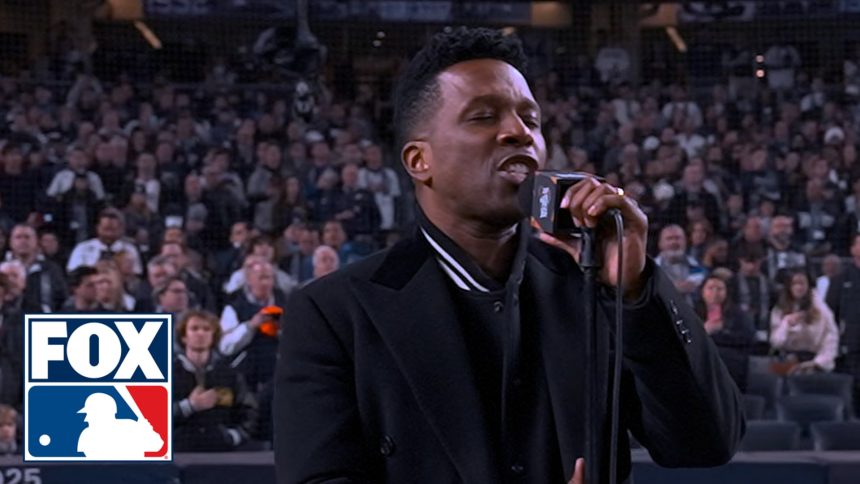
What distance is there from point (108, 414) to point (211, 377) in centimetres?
103

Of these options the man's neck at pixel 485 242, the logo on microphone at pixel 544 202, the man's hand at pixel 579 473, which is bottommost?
the man's hand at pixel 579 473

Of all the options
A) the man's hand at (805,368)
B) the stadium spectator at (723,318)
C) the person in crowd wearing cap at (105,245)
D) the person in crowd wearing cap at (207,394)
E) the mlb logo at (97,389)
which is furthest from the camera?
the person in crowd wearing cap at (105,245)

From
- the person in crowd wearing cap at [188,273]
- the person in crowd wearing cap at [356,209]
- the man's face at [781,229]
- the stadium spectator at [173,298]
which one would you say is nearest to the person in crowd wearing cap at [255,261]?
the person in crowd wearing cap at [188,273]

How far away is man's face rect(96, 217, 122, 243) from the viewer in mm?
9500

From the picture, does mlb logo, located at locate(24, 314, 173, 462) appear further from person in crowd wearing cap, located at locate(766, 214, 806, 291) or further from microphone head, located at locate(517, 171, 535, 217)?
microphone head, located at locate(517, 171, 535, 217)

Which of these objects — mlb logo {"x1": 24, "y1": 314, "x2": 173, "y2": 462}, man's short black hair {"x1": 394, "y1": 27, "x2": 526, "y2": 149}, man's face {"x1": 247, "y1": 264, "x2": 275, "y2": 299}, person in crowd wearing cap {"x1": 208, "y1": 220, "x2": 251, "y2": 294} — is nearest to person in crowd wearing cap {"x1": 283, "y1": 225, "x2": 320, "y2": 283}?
person in crowd wearing cap {"x1": 208, "y1": 220, "x2": 251, "y2": 294}

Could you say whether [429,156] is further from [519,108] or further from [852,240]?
[852,240]

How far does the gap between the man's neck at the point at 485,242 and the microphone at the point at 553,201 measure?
19 cm

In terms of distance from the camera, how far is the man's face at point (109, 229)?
9.50 m

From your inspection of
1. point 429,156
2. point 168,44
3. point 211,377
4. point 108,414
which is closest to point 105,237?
point 211,377

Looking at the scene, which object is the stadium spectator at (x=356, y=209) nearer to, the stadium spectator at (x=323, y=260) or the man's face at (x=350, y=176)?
the man's face at (x=350, y=176)

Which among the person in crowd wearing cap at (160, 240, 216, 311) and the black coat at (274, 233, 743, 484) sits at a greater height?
the black coat at (274, 233, 743, 484)

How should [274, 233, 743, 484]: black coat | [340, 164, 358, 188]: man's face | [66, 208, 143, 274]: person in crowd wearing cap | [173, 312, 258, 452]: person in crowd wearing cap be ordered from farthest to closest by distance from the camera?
[340, 164, 358, 188]: man's face
[66, 208, 143, 274]: person in crowd wearing cap
[173, 312, 258, 452]: person in crowd wearing cap
[274, 233, 743, 484]: black coat

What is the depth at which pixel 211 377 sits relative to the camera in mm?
7398
